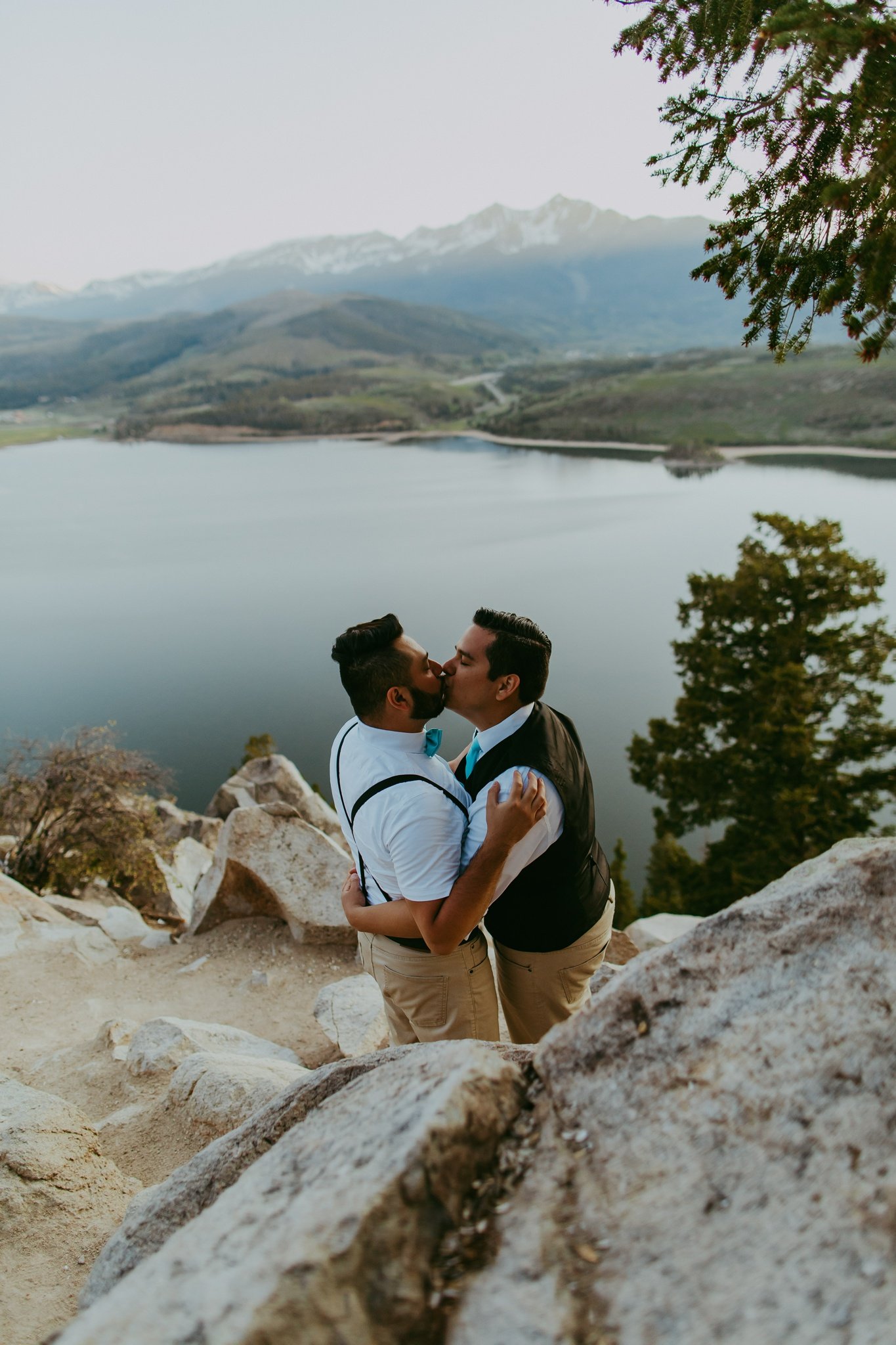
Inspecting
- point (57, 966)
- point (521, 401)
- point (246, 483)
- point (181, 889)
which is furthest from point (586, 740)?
point (521, 401)

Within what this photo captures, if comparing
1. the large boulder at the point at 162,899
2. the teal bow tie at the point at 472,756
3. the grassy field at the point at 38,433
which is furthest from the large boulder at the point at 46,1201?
the grassy field at the point at 38,433

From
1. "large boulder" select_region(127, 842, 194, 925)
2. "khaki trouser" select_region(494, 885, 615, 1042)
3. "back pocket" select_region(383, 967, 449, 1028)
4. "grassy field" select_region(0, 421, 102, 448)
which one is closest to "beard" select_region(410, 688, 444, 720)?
"khaki trouser" select_region(494, 885, 615, 1042)

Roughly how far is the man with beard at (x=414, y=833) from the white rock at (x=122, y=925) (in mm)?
8824

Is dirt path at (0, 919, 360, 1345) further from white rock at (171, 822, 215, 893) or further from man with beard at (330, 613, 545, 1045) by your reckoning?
white rock at (171, 822, 215, 893)

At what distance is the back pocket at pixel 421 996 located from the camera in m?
3.72

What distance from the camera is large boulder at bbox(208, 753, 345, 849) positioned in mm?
17203

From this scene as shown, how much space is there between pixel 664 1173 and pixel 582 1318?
18.0 inches

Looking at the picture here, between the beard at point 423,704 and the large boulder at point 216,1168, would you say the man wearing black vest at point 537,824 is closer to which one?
the beard at point 423,704

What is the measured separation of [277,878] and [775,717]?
1076 cm

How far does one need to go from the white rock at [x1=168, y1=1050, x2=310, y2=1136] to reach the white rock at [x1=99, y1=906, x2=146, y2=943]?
20.6 feet

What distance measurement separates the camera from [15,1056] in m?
7.32

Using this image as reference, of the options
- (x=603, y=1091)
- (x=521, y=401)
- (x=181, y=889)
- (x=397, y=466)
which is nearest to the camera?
(x=603, y=1091)

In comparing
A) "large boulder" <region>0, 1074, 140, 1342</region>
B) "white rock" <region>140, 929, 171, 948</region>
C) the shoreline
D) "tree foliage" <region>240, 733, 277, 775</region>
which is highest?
the shoreline

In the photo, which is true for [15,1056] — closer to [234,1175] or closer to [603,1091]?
[234,1175]
